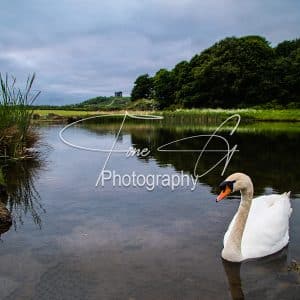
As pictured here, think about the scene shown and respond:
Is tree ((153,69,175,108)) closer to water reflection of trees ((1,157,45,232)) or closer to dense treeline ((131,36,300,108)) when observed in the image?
dense treeline ((131,36,300,108))

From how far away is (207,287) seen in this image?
5453mm

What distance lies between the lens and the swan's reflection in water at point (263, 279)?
A: 17.4 feet

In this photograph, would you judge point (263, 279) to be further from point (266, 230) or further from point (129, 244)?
point (129, 244)

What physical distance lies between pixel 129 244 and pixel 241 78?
6705 centimetres

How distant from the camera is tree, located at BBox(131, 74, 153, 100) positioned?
111500mm

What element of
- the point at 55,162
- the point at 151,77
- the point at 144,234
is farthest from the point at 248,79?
the point at 144,234

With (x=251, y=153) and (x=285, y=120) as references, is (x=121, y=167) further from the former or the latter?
(x=285, y=120)

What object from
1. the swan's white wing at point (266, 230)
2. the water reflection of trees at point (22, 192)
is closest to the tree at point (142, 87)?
the water reflection of trees at point (22, 192)

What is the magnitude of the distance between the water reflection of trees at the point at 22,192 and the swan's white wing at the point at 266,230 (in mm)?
4106

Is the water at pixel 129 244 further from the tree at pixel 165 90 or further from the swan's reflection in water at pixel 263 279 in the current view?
the tree at pixel 165 90

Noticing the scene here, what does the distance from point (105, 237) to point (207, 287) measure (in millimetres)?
2602

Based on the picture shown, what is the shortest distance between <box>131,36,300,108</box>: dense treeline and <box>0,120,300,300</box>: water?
57051 millimetres

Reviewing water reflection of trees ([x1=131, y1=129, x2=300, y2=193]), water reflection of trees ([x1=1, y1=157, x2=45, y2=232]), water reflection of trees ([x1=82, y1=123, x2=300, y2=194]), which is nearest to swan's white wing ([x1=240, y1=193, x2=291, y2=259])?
water reflection of trees ([x1=82, y1=123, x2=300, y2=194])

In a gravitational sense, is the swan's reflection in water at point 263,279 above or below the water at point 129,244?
below
